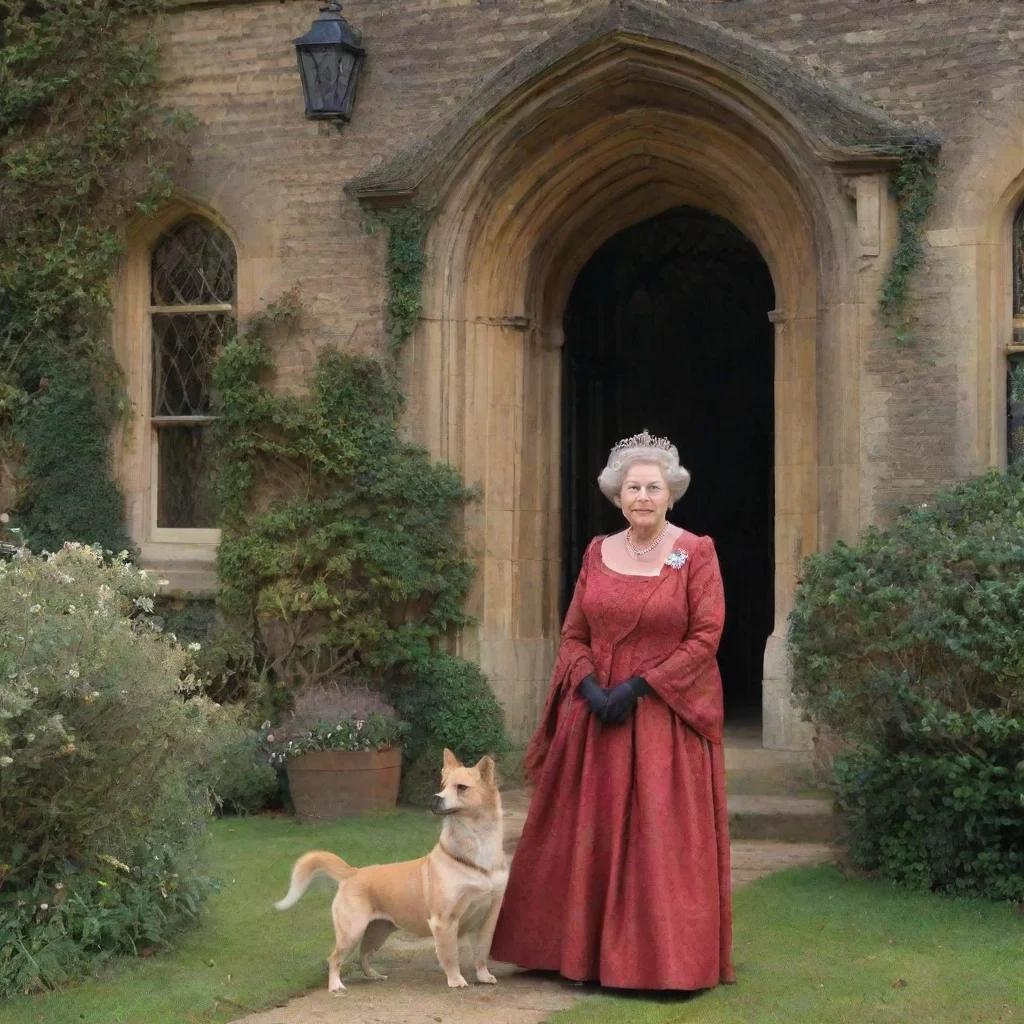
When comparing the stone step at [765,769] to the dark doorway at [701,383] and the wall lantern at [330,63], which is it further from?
the wall lantern at [330,63]

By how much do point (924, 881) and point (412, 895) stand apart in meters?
2.39

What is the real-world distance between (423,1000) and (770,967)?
4.11ft

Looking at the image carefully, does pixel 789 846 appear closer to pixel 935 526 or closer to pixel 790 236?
pixel 935 526

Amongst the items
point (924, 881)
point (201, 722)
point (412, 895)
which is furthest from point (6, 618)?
point (924, 881)

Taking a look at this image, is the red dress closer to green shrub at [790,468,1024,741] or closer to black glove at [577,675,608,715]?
black glove at [577,675,608,715]

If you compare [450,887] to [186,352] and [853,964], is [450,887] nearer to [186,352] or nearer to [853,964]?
[853,964]

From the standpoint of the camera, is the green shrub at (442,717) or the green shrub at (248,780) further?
the green shrub at (442,717)

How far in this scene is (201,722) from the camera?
20.8ft

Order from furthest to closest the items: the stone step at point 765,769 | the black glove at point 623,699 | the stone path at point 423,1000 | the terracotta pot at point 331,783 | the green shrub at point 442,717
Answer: the green shrub at point 442,717, the terracotta pot at point 331,783, the stone step at point 765,769, the black glove at point 623,699, the stone path at point 423,1000

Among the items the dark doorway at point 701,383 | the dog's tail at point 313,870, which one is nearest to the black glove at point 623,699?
the dog's tail at point 313,870

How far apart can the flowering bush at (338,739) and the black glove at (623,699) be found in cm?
383

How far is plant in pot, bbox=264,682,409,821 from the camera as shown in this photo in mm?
9320

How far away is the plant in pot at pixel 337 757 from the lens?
9320 mm

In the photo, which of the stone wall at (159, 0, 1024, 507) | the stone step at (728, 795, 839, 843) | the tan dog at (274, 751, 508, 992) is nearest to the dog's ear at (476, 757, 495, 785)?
the tan dog at (274, 751, 508, 992)
